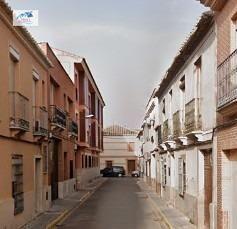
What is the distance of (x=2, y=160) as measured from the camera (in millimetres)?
12516

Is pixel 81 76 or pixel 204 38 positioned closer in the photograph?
pixel 204 38

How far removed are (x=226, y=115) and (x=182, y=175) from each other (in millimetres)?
7840

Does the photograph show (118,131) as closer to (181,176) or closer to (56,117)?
(56,117)

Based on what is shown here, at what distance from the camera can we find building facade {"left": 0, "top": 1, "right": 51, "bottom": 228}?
41.9 ft

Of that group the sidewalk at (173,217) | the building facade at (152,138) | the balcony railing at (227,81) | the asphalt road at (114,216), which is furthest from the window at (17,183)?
the building facade at (152,138)

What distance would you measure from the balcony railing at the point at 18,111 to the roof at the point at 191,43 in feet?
15.4

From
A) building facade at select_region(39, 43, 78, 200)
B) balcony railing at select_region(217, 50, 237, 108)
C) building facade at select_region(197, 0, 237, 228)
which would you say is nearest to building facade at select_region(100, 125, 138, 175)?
building facade at select_region(39, 43, 78, 200)

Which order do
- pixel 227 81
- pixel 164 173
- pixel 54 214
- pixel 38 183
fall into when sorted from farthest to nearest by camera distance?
pixel 164 173
pixel 54 214
pixel 38 183
pixel 227 81

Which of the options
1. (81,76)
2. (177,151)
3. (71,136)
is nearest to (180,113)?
(177,151)

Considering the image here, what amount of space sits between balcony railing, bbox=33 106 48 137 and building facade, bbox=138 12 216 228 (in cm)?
444

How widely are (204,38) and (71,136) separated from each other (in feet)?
54.5

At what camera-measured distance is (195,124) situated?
13891 mm

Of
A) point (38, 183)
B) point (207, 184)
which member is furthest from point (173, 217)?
point (38, 183)

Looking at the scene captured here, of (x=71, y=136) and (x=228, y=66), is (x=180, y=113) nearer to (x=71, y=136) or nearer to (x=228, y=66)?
(x=228, y=66)
